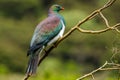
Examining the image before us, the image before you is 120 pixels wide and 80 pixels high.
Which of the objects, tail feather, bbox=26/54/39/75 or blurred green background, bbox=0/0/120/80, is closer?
tail feather, bbox=26/54/39/75

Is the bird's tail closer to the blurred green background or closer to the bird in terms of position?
the bird

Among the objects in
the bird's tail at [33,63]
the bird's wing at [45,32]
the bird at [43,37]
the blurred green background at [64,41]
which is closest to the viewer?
the bird's tail at [33,63]

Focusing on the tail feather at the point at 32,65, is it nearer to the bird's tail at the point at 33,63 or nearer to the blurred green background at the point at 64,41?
the bird's tail at the point at 33,63

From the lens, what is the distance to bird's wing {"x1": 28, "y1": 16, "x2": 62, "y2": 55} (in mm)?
6194

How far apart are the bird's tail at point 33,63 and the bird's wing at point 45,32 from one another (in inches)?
1.8

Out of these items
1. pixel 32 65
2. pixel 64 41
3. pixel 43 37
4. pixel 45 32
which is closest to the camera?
pixel 32 65

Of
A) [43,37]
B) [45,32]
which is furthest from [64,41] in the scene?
[43,37]

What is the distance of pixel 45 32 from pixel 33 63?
1.76 ft

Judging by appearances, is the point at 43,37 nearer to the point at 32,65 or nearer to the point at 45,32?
the point at 45,32

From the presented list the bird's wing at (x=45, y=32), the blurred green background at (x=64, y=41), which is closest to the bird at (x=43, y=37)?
the bird's wing at (x=45, y=32)

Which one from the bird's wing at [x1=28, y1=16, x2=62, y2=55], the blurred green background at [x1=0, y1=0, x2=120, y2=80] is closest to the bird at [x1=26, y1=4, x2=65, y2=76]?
the bird's wing at [x1=28, y1=16, x2=62, y2=55]

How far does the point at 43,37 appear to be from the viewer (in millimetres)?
6285

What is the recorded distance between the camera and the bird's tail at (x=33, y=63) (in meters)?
5.62

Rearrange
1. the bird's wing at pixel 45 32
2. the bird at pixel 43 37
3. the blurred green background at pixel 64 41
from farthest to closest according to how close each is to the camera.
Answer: the blurred green background at pixel 64 41
the bird's wing at pixel 45 32
the bird at pixel 43 37
